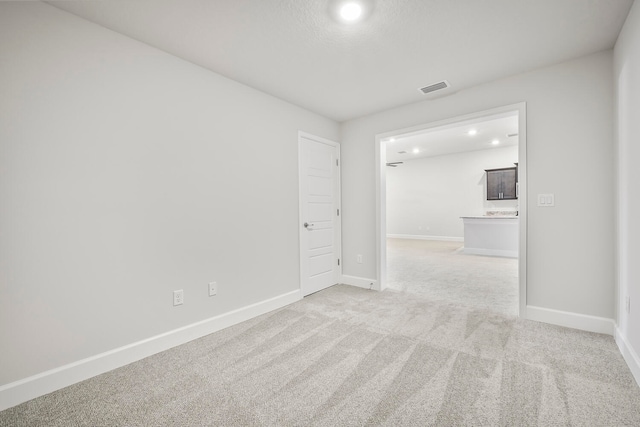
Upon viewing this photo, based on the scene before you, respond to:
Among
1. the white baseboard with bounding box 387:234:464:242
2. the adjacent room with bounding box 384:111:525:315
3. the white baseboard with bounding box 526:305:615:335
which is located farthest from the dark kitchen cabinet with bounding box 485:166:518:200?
the white baseboard with bounding box 526:305:615:335

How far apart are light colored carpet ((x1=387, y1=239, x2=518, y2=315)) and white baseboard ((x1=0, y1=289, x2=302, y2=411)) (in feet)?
8.00

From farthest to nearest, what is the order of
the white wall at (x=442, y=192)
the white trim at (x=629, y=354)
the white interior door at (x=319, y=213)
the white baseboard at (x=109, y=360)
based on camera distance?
the white wall at (x=442, y=192) < the white interior door at (x=319, y=213) < the white trim at (x=629, y=354) < the white baseboard at (x=109, y=360)

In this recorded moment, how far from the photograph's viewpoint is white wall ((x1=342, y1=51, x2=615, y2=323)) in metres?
2.49

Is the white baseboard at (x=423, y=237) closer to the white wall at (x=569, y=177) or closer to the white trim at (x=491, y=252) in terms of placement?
the white trim at (x=491, y=252)

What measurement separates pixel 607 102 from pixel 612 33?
56 centimetres

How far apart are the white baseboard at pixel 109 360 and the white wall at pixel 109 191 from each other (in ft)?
0.15

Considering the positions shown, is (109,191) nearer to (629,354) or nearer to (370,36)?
(370,36)

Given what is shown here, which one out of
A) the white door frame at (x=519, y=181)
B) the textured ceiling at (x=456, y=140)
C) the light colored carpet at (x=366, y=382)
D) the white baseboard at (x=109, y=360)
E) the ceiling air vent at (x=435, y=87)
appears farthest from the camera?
the textured ceiling at (x=456, y=140)

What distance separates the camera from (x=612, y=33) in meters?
2.21

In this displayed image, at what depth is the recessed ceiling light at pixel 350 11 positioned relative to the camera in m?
1.87

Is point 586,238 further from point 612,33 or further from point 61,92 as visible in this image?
point 61,92

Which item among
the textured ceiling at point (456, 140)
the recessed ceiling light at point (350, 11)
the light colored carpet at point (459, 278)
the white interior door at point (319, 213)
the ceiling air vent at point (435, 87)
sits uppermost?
the textured ceiling at point (456, 140)

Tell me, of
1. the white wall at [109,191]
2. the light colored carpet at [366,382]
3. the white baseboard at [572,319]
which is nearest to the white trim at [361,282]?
the light colored carpet at [366,382]

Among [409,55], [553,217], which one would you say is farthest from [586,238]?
[409,55]
